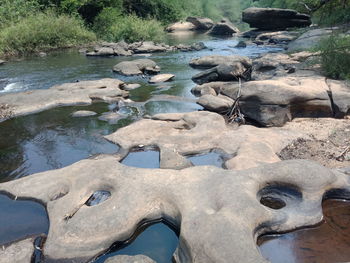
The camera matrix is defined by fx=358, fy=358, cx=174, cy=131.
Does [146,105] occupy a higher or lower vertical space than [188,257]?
lower

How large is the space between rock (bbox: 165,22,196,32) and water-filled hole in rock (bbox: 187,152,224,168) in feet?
86.7

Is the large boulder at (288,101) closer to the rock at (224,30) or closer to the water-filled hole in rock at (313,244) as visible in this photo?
the water-filled hole in rock at (313,244)

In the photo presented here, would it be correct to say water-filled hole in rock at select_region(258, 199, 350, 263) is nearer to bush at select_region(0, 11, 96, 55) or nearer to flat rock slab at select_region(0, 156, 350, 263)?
flat rock slab at select_region(0, 156, 350, 263)

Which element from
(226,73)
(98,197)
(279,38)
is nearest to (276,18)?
(279,38)

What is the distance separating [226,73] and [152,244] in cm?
779

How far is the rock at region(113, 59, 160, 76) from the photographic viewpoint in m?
12.5

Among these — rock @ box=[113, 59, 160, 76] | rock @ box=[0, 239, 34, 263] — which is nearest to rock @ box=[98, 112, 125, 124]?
rock @ box=[0, 239, 34, 263]

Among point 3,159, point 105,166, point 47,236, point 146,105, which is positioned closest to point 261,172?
point 105,166

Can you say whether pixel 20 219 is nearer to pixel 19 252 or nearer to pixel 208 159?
pixel 19 252

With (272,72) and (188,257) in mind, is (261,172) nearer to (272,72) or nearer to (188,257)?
(188,257)

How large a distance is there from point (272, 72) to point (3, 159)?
7.78 metres

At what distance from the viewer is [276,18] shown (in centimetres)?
2491

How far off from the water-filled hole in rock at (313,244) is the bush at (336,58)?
210 inches

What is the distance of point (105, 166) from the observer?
15.6 feet
